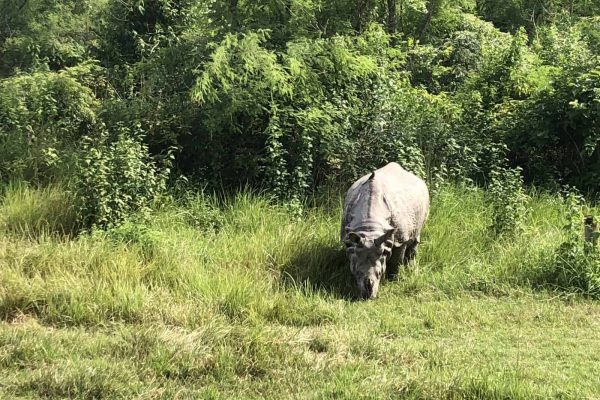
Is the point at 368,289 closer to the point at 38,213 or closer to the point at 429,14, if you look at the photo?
the point at 38,213

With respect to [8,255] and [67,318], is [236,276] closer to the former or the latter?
[67,318]

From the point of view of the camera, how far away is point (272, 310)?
22.3 feet

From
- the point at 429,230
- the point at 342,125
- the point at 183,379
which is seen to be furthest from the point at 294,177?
the point at 183,379

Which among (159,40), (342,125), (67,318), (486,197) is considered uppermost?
(159,40)

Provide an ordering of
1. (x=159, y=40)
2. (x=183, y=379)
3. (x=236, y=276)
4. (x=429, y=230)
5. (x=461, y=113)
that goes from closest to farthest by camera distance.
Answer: (x=183, y=379) → (x=236, y=276) → (x=429, y=230) → (x=461, y=113) → (x=159, y=40)

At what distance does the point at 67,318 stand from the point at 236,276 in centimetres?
189

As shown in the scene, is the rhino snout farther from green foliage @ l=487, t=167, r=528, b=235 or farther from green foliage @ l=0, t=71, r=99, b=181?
green foliage @ l=0, t=71, r=99, b=181

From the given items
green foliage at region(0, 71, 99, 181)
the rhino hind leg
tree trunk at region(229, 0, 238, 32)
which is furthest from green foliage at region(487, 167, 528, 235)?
green foliage at region(0, 71, 99, 181)

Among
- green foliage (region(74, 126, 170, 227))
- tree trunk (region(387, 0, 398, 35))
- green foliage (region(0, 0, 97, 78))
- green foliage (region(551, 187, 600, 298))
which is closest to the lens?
green foliage (region(551, 187, 600, 298))

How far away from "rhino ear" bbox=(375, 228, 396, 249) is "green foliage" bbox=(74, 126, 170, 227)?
3552 mm

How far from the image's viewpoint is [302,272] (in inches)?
313

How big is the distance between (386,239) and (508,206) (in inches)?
101

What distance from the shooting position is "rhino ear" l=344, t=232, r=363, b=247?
7.27 meters

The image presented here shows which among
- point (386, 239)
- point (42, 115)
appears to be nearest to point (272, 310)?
point (386, 239)
